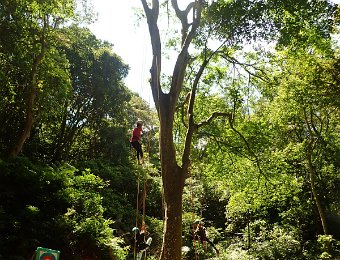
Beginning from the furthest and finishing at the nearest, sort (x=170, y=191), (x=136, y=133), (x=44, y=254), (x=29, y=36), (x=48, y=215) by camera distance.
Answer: (x=29, y=36) < (x=136, y=133) < (x=48, y=215) < (x=170, y=191) < (x=44, y=254)

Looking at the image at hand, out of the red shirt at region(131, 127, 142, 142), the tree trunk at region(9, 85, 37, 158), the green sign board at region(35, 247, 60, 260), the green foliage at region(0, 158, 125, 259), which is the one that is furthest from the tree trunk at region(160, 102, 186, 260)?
the tree trunk at region(9, 85, 37, 158)

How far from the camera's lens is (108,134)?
19.6m

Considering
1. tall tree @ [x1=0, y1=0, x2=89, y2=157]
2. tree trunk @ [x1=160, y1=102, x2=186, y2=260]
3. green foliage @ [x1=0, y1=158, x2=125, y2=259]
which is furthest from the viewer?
tall tree @ [x1=0, y1=0, x2=89, y2=157]

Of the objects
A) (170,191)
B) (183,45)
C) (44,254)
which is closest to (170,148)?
(170,191)

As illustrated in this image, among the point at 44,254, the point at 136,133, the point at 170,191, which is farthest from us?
the point at 136,133

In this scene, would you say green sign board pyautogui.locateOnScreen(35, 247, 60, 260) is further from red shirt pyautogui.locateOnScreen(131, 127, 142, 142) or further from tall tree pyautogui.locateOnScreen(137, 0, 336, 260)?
red shirt pyautogui.locateOnScreen(131, 127, 142, 142)

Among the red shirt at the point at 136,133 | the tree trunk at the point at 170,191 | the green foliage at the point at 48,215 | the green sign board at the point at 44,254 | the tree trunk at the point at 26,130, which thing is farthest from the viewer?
the tree trunk at the point at 26,130

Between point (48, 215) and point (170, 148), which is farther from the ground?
point (170, 148)

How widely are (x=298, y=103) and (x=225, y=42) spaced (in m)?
8.81

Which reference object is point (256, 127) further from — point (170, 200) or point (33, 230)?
point (33, 230)

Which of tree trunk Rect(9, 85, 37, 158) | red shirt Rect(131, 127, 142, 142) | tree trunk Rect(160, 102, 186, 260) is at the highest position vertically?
tree trunk Rect(9, 85, 37, 158)

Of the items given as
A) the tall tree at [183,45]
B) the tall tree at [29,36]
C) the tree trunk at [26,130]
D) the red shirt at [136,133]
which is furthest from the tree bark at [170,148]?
the tree trunk at [26,130]

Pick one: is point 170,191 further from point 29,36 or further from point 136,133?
point 29,36

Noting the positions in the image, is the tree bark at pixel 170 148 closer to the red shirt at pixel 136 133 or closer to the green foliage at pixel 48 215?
the red shirt at pixel 136 133
